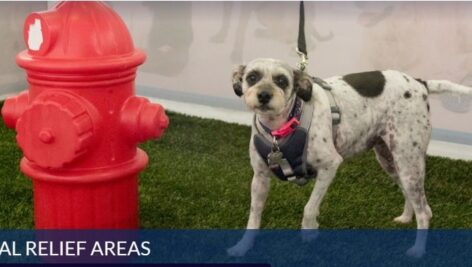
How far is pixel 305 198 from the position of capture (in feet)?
13.6

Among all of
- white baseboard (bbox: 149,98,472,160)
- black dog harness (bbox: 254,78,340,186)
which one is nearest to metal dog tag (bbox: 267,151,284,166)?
black dog harness (bbox: 254,78,340,186)

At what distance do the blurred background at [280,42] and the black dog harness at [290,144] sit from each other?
8.14ft

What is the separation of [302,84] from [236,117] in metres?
2.92

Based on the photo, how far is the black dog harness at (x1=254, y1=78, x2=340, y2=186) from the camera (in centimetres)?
306

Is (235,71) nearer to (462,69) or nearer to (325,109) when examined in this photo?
(325,109)

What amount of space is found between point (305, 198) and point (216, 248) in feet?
2.95

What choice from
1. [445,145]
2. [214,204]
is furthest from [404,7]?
[214,204]

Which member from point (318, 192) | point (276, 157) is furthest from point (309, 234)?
point (276, 157)

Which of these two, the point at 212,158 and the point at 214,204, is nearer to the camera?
the point at 214,204

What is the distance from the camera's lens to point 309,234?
132 inches

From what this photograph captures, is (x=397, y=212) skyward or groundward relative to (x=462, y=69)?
groundward

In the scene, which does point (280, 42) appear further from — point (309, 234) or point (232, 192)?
point (309, 234)

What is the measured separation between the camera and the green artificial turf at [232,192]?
12.5ft

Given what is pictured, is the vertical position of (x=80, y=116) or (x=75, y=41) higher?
(x=75, y=41)
